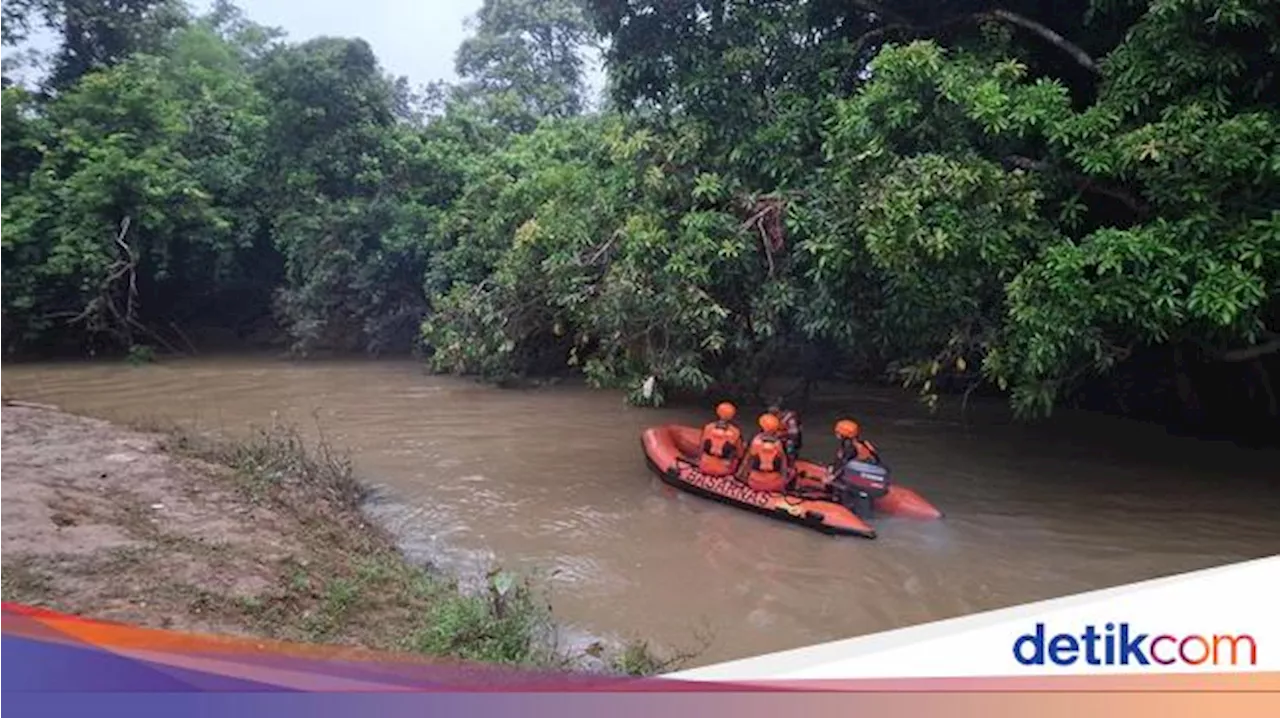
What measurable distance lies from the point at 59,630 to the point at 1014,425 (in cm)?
1211

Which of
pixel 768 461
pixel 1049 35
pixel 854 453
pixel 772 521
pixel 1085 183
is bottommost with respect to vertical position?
pixel 772 521

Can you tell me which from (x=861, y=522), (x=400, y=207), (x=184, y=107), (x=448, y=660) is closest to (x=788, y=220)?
(x=861, y=522)

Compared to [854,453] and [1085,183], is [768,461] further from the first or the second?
[1085,183]

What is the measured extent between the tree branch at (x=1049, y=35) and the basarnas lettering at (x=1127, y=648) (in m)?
6.12

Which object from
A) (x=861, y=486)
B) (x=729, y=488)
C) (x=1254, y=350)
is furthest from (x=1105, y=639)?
(x=1254, y=350)

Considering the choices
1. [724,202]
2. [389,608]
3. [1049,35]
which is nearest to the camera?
[389,608]

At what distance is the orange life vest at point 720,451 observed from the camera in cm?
918

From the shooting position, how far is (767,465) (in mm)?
8812

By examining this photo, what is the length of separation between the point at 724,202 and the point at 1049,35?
12.1 feet

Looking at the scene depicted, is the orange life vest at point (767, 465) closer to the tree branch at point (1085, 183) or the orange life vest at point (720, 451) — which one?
the orange life vest at point (720, 451)

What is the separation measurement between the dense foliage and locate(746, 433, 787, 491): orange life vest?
152 centimetres

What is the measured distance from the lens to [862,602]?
6711 millimetres

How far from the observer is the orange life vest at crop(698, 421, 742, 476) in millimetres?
9180

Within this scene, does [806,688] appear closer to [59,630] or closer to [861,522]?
[59,630]
